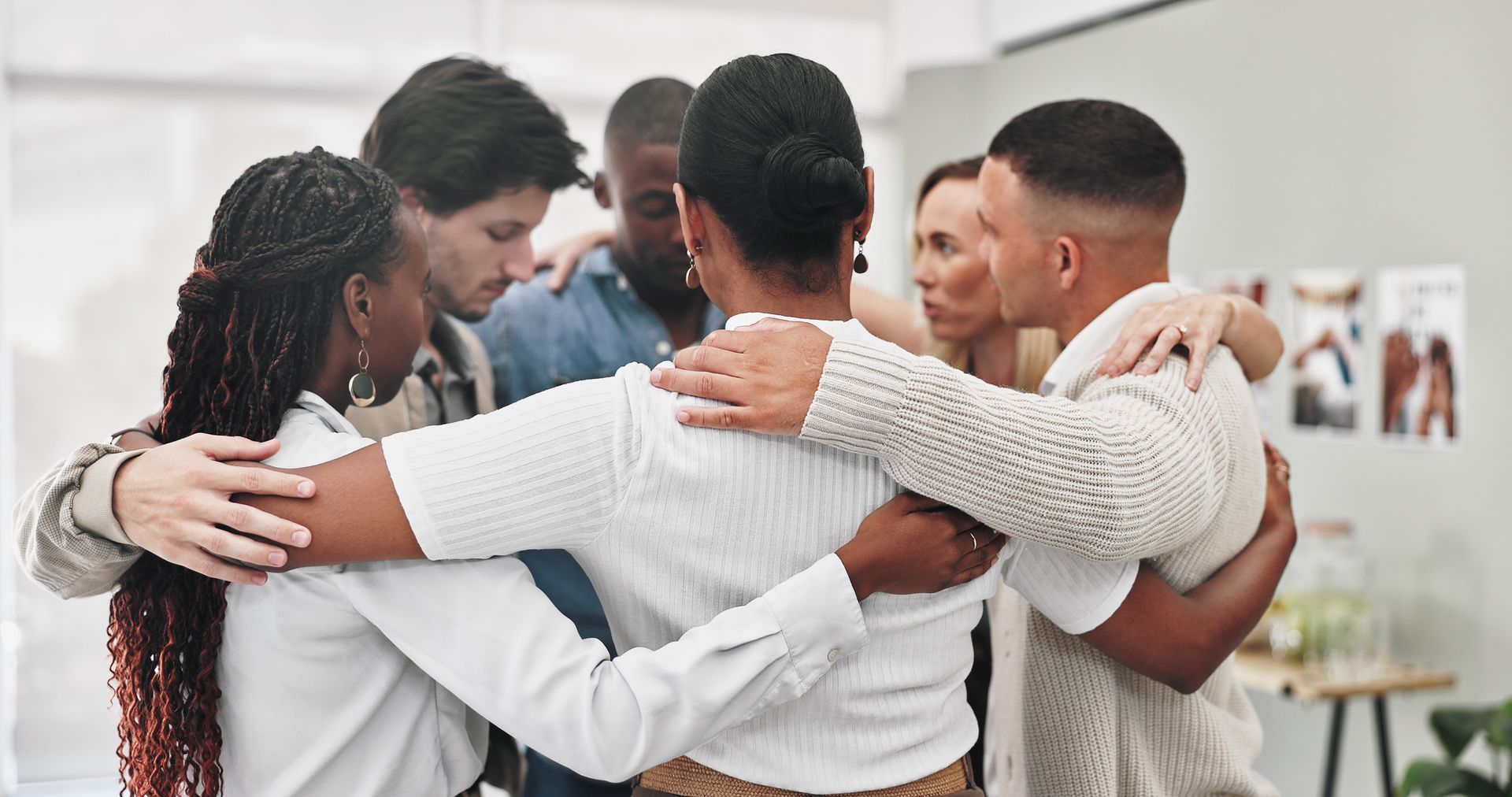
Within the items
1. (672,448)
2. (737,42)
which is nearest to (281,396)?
(672,448)

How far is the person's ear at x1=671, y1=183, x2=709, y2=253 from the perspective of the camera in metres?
1.05

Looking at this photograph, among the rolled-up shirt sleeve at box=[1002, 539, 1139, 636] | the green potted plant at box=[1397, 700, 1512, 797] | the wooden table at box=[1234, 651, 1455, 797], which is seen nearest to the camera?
the rolled-up shirt sleeve at box=[1002, 539, 1139, 636]

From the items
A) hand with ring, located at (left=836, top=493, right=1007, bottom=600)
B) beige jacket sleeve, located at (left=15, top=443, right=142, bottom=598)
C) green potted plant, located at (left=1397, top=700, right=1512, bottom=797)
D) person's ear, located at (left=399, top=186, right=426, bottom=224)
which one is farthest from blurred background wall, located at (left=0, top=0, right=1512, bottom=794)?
beige jacket sleeve, located at (left=15, top=443, right=142, bottom=598)

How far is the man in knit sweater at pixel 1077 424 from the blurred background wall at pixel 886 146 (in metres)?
2.25

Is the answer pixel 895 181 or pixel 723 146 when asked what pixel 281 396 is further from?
pixel 895 181

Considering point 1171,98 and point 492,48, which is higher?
point 492,48

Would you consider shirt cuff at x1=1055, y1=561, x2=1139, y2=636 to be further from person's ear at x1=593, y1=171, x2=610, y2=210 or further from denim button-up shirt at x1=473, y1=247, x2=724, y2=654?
person's ear at x1=593, y1=171, x2=610, y2=210

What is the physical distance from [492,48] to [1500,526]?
12.4 ft

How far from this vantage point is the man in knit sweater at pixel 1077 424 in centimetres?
99

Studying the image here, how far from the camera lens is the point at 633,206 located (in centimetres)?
195

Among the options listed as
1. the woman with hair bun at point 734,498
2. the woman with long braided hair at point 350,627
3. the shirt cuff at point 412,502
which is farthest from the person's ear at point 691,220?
the shirt cuff at point 412,502

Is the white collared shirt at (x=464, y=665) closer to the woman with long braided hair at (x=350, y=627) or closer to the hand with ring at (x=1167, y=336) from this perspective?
the woman with long braided hair at (x=350, y=627)

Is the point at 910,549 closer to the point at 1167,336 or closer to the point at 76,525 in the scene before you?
the point at 1167,336

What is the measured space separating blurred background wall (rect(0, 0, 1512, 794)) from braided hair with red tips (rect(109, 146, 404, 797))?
3.14m
